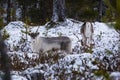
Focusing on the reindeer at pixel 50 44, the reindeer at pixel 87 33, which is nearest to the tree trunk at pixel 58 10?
the reindeer at pixel 87 33

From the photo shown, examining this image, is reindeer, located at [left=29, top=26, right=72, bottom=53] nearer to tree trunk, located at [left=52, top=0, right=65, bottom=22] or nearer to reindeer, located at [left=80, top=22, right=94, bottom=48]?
reindeer, located at [left=80, top=22, right=94, bottom=48]

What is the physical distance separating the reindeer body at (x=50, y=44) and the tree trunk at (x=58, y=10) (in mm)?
6102

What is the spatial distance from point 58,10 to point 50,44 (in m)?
6.52

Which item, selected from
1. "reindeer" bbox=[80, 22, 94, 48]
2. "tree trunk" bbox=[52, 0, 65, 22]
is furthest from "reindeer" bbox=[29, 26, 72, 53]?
"tree trunk" bbox=[52, 0, 65, 22]

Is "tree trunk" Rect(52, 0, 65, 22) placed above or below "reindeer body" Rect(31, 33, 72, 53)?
above

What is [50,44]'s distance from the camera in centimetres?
1065

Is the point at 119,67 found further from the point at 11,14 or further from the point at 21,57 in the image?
the point at 11,14

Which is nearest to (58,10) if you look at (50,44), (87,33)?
(87,33)

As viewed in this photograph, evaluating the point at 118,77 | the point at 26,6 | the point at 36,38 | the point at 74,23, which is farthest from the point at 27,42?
the point at 26,6

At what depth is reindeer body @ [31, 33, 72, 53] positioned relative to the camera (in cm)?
1046

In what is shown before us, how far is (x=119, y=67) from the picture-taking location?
20.3 feet

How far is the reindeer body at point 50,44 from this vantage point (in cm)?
1046

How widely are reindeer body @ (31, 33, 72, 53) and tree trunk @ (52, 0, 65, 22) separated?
6.10 metres

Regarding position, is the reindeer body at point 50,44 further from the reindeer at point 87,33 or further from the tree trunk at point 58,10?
the tree trunk at point 58,10
